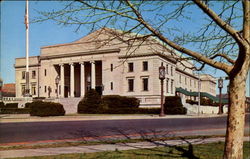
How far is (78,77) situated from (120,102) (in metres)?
27.7

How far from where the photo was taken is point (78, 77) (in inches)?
2771

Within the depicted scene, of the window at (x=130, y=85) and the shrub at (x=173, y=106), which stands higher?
the window at (x=130, y=85)

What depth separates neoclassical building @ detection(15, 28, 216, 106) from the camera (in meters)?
56.5

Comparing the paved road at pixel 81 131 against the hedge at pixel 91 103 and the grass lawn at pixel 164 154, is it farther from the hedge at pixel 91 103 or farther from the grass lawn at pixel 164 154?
the hedge at pixel 91 103

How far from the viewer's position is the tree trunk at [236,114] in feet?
18.7

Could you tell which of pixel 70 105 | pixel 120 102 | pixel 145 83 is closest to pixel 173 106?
pixel 120 102

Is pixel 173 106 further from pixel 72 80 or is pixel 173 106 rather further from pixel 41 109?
→ pixel 72 80

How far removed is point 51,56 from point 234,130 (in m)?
65.5

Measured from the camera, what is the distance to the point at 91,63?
6325 cm

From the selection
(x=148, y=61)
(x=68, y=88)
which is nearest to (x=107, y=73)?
(x=148, y=61)

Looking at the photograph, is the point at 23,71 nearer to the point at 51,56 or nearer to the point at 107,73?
the point at 51,56

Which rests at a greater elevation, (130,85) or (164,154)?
(130,85)

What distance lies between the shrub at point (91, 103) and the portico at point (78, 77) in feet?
→ 59.2

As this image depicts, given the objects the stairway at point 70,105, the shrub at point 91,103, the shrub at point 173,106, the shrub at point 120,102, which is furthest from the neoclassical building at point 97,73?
the shrub at point 173,106
